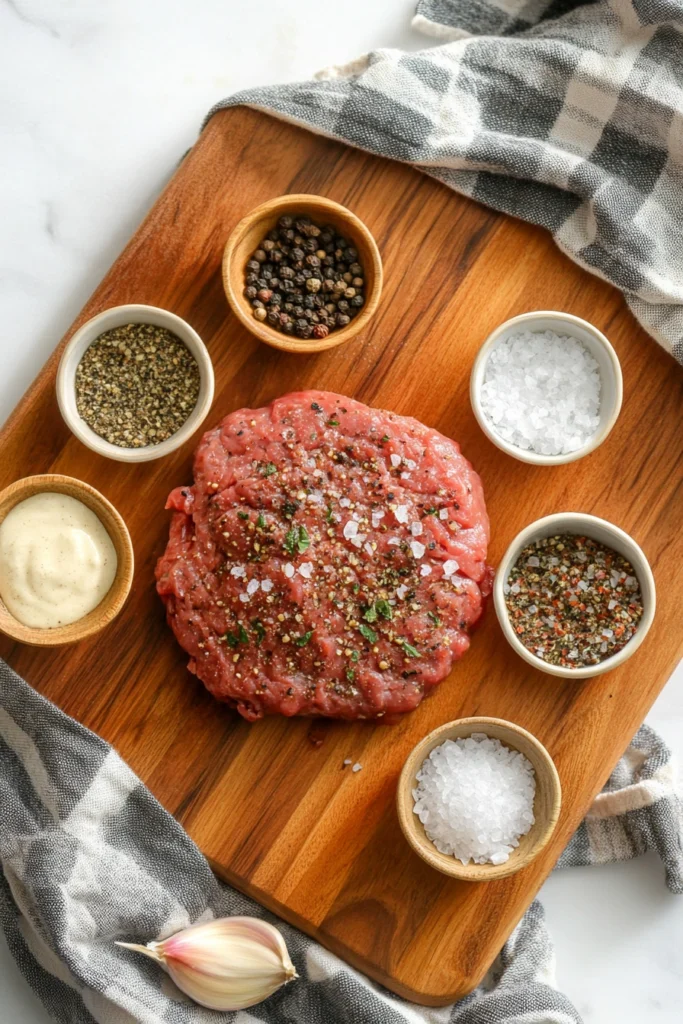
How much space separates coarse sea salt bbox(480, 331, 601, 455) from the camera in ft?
10.00

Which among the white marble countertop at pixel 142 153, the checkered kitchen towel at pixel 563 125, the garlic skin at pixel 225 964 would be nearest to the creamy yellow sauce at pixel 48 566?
the white marble countertop at pixel 142 153

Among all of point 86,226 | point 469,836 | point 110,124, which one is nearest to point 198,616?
point 469,836

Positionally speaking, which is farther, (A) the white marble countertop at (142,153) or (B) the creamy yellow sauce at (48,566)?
(A) the white marble countertop at (142,153)

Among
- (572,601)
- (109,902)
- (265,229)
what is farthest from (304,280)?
(109,902)

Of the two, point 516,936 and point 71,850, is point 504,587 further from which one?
point 71,850

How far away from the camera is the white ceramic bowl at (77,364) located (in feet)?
9.77

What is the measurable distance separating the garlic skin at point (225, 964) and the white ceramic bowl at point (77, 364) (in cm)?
150

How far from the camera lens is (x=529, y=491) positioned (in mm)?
3164

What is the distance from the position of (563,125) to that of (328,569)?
5.44 feet

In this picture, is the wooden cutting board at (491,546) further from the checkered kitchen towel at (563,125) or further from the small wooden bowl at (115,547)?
the small wooden bowl at (115,547)

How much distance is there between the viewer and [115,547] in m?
2.97

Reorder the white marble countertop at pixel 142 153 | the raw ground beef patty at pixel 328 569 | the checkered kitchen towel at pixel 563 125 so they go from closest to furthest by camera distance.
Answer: the raw ground beef patty at pixel 328 569, the checkered kitchen towel at pixel 563 125, the white marble countertop at pixel 142 153

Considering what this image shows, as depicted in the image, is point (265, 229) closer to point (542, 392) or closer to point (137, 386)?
point (137, 386)

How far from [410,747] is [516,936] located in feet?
2.48
